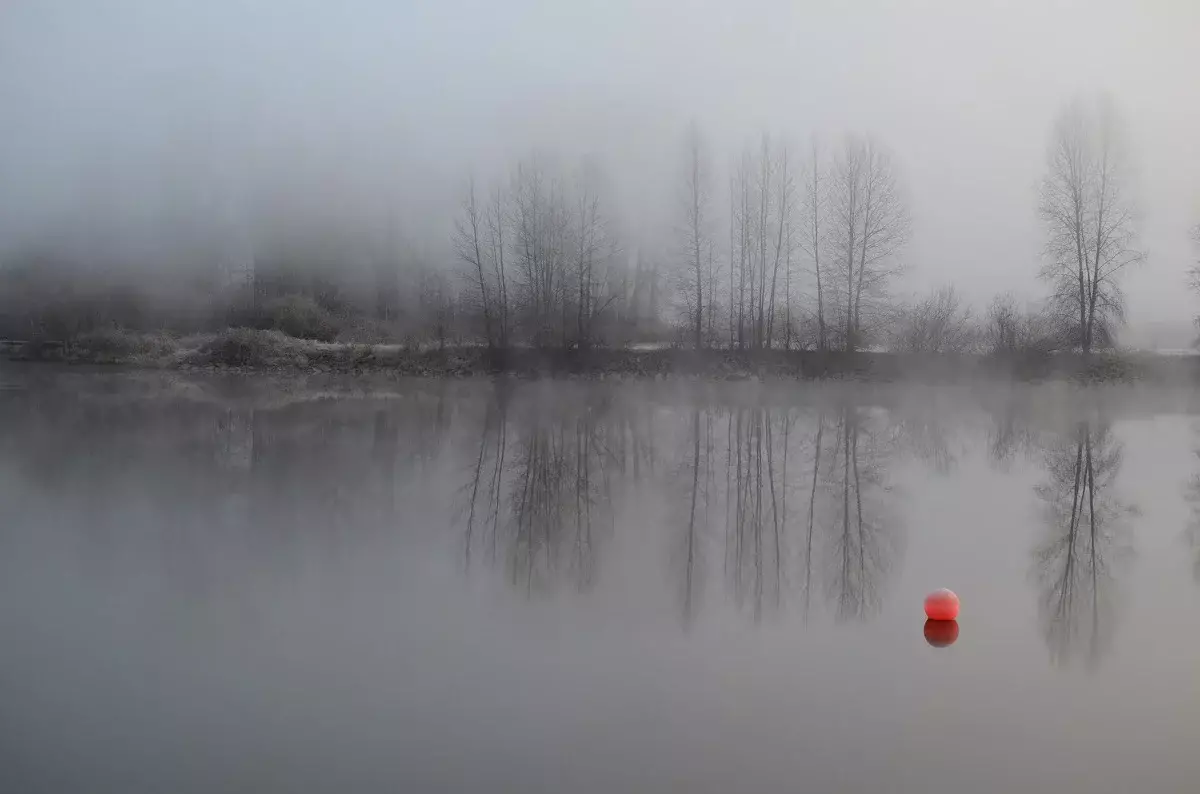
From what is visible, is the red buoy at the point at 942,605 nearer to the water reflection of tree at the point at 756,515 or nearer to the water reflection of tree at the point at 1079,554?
the water reflection of tree at the point at 1079,554

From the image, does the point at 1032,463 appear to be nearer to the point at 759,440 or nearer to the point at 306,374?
the point at 759,440

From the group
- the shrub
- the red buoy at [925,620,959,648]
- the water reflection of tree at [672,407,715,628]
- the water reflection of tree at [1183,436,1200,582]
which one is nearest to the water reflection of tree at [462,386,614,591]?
the water reflection of tree at [672,407,715,628]

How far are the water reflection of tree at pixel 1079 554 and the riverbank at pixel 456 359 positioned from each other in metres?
12.3

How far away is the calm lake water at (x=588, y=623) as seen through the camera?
286cm

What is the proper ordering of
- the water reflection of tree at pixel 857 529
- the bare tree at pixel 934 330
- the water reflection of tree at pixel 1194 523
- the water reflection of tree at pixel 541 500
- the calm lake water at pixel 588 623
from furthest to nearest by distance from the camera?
the bare tree at pixel 934 330 → the water reflection of tree at pixel 1194 523 → the water reflection of tree at pixel 541 500 → the water reflection of tree at pixel 857 529 → the calm lake water at pixel 588 623

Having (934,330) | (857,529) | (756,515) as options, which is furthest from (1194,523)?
(934,330)

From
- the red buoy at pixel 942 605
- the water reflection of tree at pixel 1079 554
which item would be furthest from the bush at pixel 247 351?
the red buoy at pixel 942 605

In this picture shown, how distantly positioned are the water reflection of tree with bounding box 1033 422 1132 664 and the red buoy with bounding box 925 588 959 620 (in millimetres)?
408

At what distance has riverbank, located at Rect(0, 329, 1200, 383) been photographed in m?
21.8

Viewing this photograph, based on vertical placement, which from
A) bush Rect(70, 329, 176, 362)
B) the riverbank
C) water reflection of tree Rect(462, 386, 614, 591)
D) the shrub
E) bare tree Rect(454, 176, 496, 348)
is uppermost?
bare tree Rect(454, 176, 496, 348)

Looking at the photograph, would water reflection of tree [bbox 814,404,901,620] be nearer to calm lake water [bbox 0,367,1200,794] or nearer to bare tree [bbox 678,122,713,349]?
calm lake water [bbox 0,367,1200,794]

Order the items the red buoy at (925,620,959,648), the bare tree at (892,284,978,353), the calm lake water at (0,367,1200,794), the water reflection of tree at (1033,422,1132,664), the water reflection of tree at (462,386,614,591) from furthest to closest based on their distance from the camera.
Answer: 1. the bare tree at (892,284,978,353)
2. the water reflection of tree at (462,386,614,591)
3. the water reflection of tree at (1033,422,1132,664)
4. the red buoy at (925,620,959,648)
5. the calm lake water at (0,367,1200,794)

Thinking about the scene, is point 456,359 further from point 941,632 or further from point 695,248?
point 941,632

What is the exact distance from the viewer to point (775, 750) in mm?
2906
